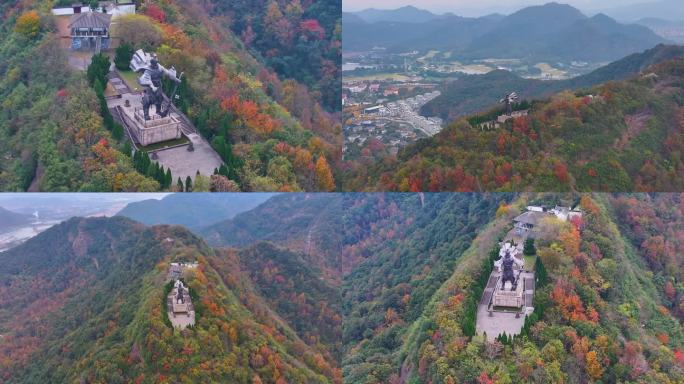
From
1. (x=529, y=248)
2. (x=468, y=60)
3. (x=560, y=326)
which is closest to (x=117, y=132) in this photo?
(x=529, y=248)

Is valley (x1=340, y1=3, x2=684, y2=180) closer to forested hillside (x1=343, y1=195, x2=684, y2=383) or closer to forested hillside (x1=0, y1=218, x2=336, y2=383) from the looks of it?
forested hillside (x1=343, y1=195, x2=684, y2=383)

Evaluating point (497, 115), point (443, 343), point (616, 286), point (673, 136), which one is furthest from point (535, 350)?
point (673, 136)

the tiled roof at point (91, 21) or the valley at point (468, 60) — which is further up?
the tiled roof at point (91, 21)

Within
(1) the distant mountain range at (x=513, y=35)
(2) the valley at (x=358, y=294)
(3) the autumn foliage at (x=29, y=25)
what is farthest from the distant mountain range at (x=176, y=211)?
(1) the distant mountain range at (x=513, y=35)

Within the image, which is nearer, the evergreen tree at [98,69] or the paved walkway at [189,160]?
the paved walkway at [189,160]

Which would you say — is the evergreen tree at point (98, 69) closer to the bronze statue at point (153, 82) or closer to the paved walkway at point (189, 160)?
the bronze statue at point (153, 82)

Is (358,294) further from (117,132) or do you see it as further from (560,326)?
(117,132)

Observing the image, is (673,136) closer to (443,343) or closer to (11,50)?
(443,343)
